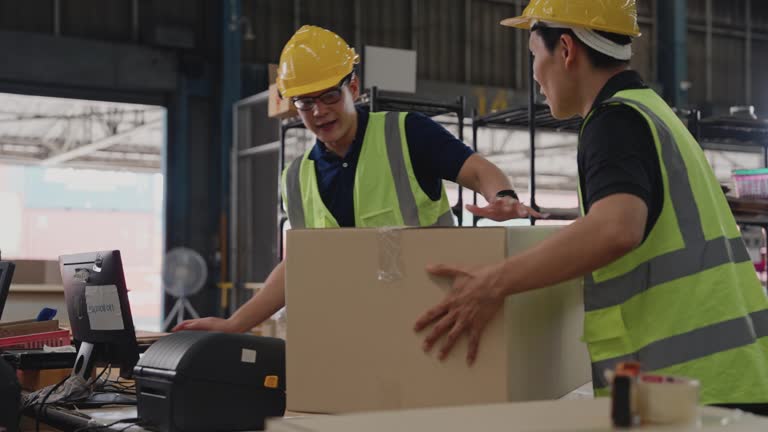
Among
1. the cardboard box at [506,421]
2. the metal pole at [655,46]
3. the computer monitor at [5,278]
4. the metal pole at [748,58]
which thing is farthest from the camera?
the metal pole at [748,58]

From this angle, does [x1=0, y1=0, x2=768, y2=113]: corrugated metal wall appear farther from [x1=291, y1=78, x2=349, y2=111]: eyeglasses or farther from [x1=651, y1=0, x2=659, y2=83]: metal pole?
[x1=291, y1=78, x2=349, y2=111]: eyeglasses

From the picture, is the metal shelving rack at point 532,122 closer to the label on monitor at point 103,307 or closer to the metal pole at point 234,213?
the label on monitor at point 103,307

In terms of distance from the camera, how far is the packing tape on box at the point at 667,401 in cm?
112

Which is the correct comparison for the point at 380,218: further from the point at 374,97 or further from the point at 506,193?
the point at 374,97

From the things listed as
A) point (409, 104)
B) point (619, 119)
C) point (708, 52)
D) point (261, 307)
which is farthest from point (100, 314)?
point (708, 52)

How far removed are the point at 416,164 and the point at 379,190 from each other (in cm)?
12

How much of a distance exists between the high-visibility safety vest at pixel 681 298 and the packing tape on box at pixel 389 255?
1.13ft

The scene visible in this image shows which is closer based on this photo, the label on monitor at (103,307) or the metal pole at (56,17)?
the label on monitor at (103,307)

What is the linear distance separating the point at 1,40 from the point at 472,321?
8.33 m

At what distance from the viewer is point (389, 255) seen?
1.62m

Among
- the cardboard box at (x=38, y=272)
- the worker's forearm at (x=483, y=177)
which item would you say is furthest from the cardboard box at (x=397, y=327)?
the cardboard box at (x=38, y=272)

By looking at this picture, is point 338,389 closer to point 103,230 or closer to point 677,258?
point 677,258

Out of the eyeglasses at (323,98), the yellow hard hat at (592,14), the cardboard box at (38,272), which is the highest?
the yellow hard hat at (592,14)

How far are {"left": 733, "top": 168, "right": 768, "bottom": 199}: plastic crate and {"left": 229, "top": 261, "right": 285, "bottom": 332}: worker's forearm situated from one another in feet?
8.57
